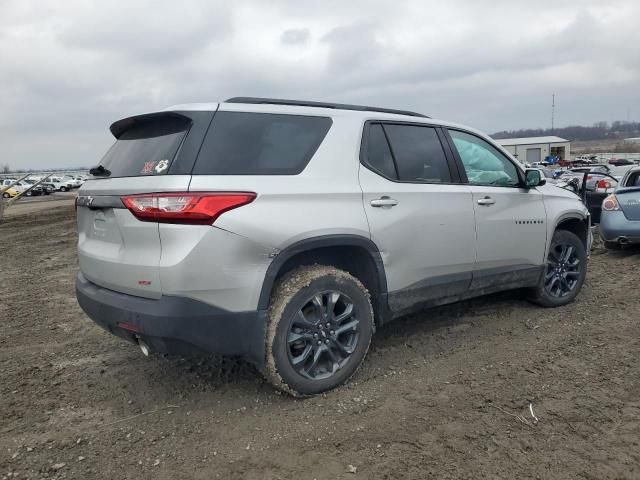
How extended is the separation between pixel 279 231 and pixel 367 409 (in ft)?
3.93

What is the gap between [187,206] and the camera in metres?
2.77

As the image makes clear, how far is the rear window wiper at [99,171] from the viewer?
341 cm

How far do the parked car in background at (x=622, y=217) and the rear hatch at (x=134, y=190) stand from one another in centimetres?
662

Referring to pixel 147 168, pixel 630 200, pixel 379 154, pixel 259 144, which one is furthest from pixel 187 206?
pixel 630 200

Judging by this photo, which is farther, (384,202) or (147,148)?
(384,202)

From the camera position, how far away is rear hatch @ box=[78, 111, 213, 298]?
9.40ft

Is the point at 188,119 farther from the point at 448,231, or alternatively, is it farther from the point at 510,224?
the point at 510,224

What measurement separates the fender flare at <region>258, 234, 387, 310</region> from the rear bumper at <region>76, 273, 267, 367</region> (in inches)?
5.3

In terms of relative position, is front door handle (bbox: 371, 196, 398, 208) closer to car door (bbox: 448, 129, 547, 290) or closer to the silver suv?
the silver suv

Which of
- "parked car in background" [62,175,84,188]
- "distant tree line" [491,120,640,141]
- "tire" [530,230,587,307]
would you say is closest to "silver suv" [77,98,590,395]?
"tire" [530,230,587,307]

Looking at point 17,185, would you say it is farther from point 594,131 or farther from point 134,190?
point 594,131

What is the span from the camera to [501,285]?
4.50 meters

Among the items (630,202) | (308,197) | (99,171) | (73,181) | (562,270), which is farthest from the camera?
(73,181)

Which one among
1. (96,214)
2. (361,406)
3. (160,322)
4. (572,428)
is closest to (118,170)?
(96,214)
